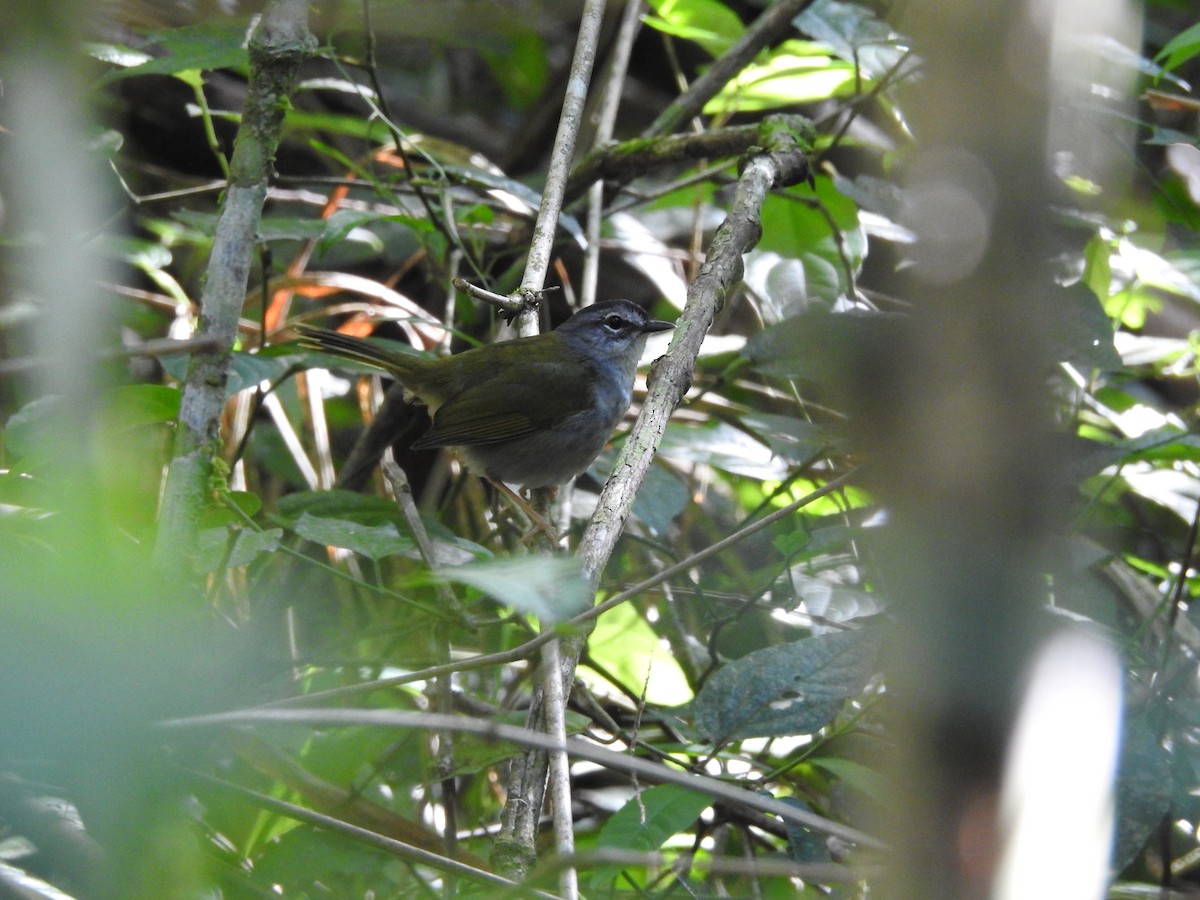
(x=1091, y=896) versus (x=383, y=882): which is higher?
(x=1091, y=896)

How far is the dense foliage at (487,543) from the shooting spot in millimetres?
915

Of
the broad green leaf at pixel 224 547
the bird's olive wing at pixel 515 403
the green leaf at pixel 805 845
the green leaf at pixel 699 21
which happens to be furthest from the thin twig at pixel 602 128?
the green leaf at pixel 805 845

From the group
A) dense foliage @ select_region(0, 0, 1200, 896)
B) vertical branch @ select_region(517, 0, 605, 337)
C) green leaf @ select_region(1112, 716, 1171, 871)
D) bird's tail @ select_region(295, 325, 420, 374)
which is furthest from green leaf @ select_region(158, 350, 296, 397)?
green leaf @ select_region(1112, 716, 1171, 871)

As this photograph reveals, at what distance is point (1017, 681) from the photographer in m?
0.70

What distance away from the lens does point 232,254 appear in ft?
8.95

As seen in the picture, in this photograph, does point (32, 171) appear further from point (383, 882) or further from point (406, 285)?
point (406, 285)

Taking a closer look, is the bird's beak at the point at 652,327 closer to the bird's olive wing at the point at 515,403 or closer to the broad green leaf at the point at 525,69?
the bird's olive wing at the point at 515,403

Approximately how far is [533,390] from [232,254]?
172cm

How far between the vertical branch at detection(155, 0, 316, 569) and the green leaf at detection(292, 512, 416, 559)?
0.87 feet

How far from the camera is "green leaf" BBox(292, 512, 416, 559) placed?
2344 mm

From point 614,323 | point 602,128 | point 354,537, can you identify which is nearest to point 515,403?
point 614,323

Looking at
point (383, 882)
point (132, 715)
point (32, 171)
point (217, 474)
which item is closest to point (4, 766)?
point (132, 715)

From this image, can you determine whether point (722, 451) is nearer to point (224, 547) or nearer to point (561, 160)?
point (561, 160)

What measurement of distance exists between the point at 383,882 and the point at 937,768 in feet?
7.93
